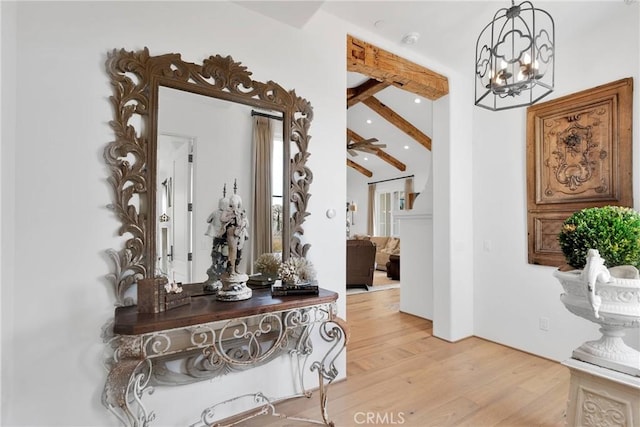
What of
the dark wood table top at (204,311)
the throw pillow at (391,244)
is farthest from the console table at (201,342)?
the throw pillow at (391,244)

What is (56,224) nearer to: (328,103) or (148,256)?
(148,256)

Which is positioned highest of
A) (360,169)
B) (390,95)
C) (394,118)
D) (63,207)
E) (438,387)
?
(390,95)

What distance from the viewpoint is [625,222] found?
1585mm

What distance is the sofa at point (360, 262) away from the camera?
595cm

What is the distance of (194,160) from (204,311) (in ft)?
3.11

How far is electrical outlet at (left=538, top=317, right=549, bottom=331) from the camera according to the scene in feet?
9.49

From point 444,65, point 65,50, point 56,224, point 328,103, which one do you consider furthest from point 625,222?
point 65,50

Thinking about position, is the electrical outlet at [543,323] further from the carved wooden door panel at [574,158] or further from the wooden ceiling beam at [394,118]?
the wooden ceiling beam at [394,118]

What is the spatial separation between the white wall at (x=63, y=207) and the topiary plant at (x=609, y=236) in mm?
2343

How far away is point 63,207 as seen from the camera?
1.56 meters

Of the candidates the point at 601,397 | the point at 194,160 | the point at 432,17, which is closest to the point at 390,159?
the point at 432,17

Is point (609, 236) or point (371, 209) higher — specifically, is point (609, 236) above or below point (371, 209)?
below

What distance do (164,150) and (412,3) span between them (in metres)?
2.15

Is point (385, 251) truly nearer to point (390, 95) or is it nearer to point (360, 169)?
point (360, 169)
